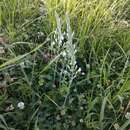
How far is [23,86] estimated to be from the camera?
190 centimetres

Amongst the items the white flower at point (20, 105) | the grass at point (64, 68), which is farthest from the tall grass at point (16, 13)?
the white flower at point (20, 105)

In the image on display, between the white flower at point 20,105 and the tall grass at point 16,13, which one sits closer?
the white flower at point 20,105

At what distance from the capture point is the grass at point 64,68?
1832mm

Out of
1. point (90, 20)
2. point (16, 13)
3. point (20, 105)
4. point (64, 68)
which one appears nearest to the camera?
point (20, 105)

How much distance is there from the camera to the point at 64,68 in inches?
83.5

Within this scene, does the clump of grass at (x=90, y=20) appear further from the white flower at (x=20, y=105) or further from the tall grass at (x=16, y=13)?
the white flower at (x=20, y=105)

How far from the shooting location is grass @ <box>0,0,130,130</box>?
183 cm

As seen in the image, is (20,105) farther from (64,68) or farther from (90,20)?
(90,20)

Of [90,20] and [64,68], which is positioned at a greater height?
[90,20]

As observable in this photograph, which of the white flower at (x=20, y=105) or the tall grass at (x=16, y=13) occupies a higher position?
the tall grass at (x=16, y=13)

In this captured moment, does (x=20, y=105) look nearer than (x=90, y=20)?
Yes

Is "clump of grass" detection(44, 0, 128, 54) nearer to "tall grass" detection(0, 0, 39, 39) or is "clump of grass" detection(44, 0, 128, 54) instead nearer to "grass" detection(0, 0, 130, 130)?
"grass" detection(0, 0, 130, 130)

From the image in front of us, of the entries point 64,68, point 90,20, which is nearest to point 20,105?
point 64,68

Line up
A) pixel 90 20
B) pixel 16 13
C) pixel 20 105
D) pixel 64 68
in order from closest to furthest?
pixel 20 105
pixel 64 68
pixel 90 20
pixel 16 13
